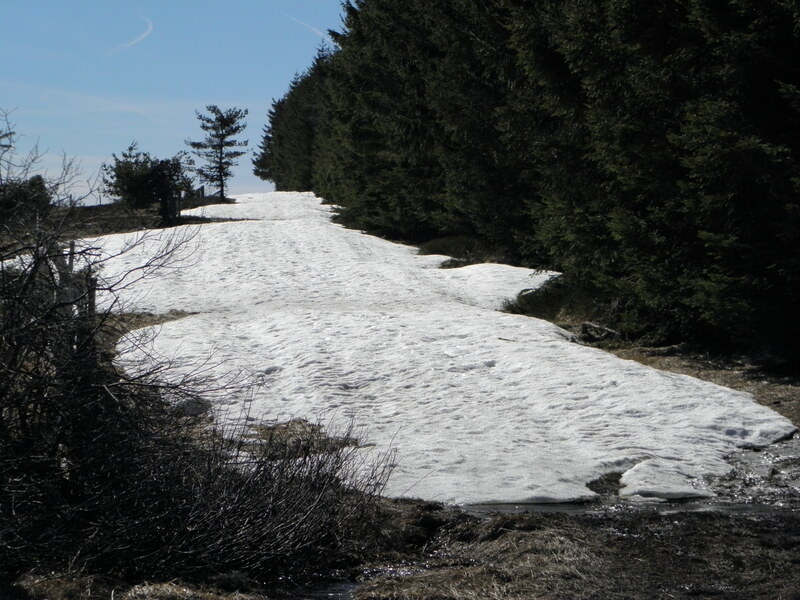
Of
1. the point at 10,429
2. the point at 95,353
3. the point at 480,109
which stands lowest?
the point at 10,429

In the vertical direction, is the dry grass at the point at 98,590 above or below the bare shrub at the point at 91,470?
below

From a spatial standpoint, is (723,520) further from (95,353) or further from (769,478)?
(95,353)

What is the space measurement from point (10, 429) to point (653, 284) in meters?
9.01

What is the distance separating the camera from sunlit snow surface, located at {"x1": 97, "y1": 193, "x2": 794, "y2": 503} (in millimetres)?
8227

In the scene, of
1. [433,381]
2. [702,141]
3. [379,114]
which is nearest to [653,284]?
[702,141]

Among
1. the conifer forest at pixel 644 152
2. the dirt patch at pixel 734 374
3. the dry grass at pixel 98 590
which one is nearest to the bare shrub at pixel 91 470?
the dry grass at pixel 98 590

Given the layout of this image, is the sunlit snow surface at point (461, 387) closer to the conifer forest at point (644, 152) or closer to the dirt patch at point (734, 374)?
the dirt patch at point (734, 374)

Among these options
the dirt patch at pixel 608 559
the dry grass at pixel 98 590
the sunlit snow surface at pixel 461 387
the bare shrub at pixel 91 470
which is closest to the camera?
the dry grass at pixel 98 590

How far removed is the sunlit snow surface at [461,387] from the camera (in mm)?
8227

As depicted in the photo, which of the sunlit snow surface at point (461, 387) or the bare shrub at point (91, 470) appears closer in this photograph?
the bare shrub at point (91, 470)

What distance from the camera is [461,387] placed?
11539 millimetres

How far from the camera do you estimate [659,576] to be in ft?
17.0

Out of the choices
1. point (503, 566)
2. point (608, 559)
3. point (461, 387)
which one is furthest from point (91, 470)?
point (461, 387)

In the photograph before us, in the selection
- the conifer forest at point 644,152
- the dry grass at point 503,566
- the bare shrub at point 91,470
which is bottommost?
the dry grass at point 503,566
